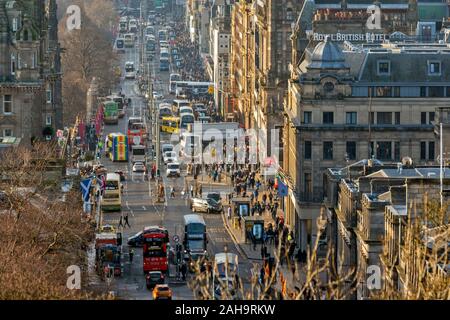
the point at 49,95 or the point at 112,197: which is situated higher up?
the point at 49,95

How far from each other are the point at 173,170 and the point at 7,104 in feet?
60.4

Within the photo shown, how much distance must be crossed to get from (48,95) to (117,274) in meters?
46.3

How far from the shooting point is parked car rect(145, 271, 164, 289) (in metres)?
98.2

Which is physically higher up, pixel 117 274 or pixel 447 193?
pixel 447 193

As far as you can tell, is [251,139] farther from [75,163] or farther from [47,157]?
[47,157]

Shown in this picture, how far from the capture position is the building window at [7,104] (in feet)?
449

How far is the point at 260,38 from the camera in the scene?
6289 inches

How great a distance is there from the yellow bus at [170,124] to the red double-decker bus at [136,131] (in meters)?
1.84

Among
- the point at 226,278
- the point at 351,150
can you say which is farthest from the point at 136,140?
the point at 226,278

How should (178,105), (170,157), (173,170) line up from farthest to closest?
(178,105) → (170,157) → (173,170)

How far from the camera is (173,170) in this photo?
495 ft

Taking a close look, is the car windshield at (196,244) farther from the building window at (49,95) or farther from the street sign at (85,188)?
the building window at (49,95)

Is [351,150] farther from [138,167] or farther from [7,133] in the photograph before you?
[138,167]
